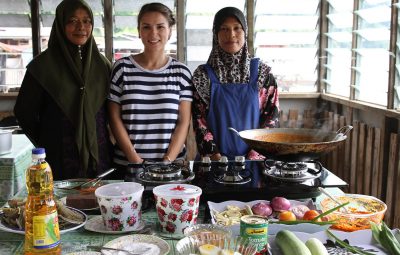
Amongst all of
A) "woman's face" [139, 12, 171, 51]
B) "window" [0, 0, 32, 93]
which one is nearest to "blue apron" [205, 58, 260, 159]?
"woman's face" [139, 12, 171, 51]

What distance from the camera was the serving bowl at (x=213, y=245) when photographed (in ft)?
3.89

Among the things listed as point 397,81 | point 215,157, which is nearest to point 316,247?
point 215,157

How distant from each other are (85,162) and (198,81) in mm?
809

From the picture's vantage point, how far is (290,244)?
48.3 inches

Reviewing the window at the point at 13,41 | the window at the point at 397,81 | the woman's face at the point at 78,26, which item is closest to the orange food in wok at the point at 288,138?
the woman's face at the point at 78,26

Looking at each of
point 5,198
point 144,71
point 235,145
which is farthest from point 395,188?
point 5,198

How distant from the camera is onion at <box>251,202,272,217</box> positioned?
150cm

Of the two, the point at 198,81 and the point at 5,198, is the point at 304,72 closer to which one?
the point at 198,81

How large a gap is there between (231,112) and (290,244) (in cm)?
142

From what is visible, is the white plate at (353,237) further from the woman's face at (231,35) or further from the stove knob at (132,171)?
the woman's face at (231,35)

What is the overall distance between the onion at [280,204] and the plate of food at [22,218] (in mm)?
662

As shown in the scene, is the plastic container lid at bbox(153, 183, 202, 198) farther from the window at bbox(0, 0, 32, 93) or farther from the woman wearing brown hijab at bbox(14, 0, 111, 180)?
the window at bbox(0, 0, 32, 93)

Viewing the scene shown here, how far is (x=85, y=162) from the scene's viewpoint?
97.7 inches

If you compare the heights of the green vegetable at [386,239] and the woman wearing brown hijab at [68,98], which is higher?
the woman wearing brown hijab at [68,98]
